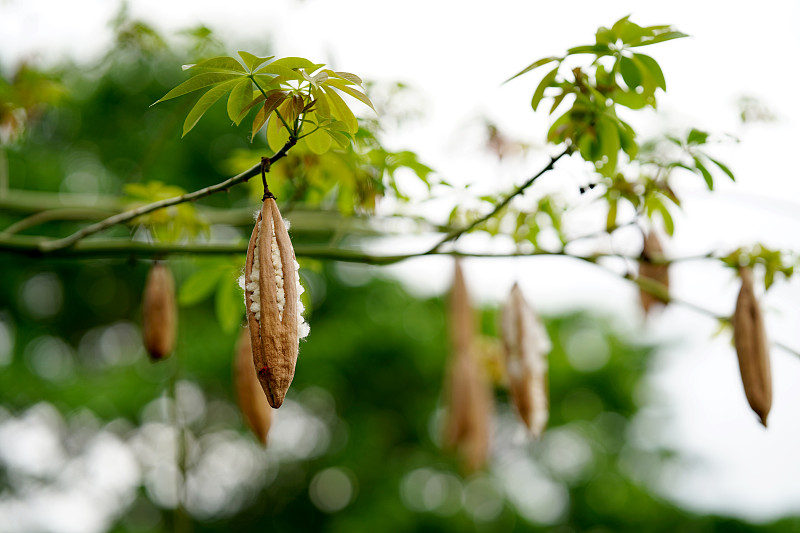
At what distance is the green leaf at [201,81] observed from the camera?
648 mm

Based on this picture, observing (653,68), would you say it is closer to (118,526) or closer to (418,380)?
(418,380)

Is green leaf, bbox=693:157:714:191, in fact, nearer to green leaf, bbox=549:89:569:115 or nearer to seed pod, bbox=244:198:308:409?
green leaf, bbox=549:89:569:115

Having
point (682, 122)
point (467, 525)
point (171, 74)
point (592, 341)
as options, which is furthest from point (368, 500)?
point (682, 122)

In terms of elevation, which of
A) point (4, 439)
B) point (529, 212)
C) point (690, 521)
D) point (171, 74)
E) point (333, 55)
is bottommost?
point (690, 521)

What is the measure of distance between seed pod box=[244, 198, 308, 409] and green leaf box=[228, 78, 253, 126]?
0.36 ft

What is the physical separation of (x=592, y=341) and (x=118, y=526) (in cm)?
357

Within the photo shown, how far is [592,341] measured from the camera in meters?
5.70

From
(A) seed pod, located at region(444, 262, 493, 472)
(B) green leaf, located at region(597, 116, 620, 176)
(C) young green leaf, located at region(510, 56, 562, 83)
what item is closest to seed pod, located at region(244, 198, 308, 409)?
(C) young green leaf, located at region(510, 56, 562, 83)

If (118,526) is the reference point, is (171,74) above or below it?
above

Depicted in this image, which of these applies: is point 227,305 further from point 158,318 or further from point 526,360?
point 526,360

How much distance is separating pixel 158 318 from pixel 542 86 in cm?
66

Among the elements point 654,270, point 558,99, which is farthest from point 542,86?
point 654,270

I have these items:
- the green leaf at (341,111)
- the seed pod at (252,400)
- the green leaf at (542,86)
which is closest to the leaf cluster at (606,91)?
the green leaf at (542,86)

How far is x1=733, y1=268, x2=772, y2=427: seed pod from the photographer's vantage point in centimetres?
89
